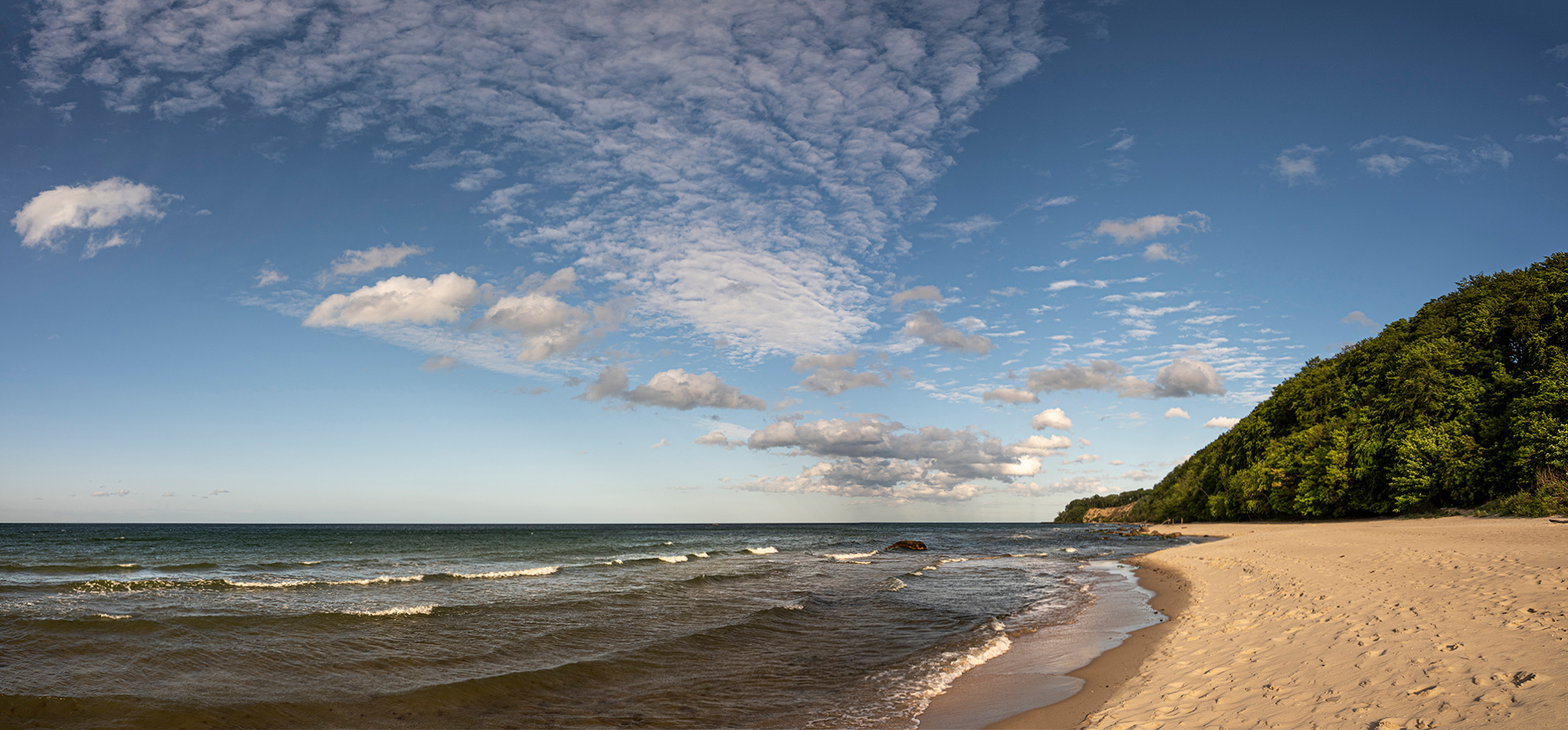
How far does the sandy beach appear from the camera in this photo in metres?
5.91

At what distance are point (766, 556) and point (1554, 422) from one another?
4209 cm

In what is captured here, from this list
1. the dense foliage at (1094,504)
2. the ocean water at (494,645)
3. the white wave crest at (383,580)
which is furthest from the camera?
the dense foliage at (1094,504)

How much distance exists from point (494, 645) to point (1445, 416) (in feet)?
166

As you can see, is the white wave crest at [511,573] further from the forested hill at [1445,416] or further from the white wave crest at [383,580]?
the forested hill at [1445,416]

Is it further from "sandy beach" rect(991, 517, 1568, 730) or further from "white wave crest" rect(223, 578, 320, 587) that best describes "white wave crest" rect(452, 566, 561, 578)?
"sandy beach" rect(991, 517, 1568, 730)

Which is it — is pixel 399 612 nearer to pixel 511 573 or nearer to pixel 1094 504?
pixel 511 573

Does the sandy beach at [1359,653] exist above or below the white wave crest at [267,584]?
above

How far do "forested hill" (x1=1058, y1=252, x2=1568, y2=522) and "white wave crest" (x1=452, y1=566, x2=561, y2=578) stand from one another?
45.6m

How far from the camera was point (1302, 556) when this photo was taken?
69.7 ft

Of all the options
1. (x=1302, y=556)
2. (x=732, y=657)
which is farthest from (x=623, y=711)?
(x=1302, y=556)

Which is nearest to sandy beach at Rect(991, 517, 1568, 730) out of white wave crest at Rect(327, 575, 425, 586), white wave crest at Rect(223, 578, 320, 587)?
white wave crest at Rect(327, 575, 425, 586)

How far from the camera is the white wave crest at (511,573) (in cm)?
2838

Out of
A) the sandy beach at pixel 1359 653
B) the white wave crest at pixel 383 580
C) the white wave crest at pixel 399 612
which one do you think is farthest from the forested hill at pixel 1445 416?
the white wave crest at pixel 383 580

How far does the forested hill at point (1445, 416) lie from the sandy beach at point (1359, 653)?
20.4 meters
